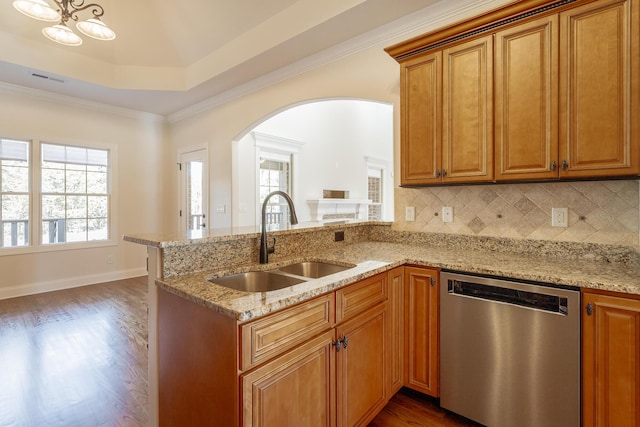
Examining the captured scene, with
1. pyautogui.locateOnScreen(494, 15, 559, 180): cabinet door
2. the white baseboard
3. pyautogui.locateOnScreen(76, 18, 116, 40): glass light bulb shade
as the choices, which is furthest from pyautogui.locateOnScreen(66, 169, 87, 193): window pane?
pyautogui.locateOnScreen(494, 15, 559, 180): cabinet door

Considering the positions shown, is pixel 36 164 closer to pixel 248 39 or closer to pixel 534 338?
pixel 248 39

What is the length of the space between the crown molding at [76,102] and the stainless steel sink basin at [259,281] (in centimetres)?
495

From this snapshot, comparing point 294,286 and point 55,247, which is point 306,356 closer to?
point 294,286

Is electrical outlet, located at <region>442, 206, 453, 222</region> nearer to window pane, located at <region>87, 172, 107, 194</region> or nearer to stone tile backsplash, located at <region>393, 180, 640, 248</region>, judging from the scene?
stone tile backsplash, located at <region>393, 180, 640, 248</region>

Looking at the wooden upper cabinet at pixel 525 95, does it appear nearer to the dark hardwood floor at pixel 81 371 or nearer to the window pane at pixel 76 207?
the dark hardwood floor at pixel 81 371

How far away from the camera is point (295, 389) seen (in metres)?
1.26

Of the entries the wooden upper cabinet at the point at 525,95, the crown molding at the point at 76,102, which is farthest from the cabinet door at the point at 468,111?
the crown molding at the point at 76,102

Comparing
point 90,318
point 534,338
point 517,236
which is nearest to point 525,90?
point 517,236

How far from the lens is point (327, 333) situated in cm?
142

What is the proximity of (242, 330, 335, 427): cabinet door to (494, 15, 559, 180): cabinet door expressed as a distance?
156 centimetres

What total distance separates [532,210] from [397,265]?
3.64ft

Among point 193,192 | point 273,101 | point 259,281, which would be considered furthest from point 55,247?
point 259,281

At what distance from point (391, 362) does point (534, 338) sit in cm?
79

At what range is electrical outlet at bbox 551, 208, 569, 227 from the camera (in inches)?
81.0
